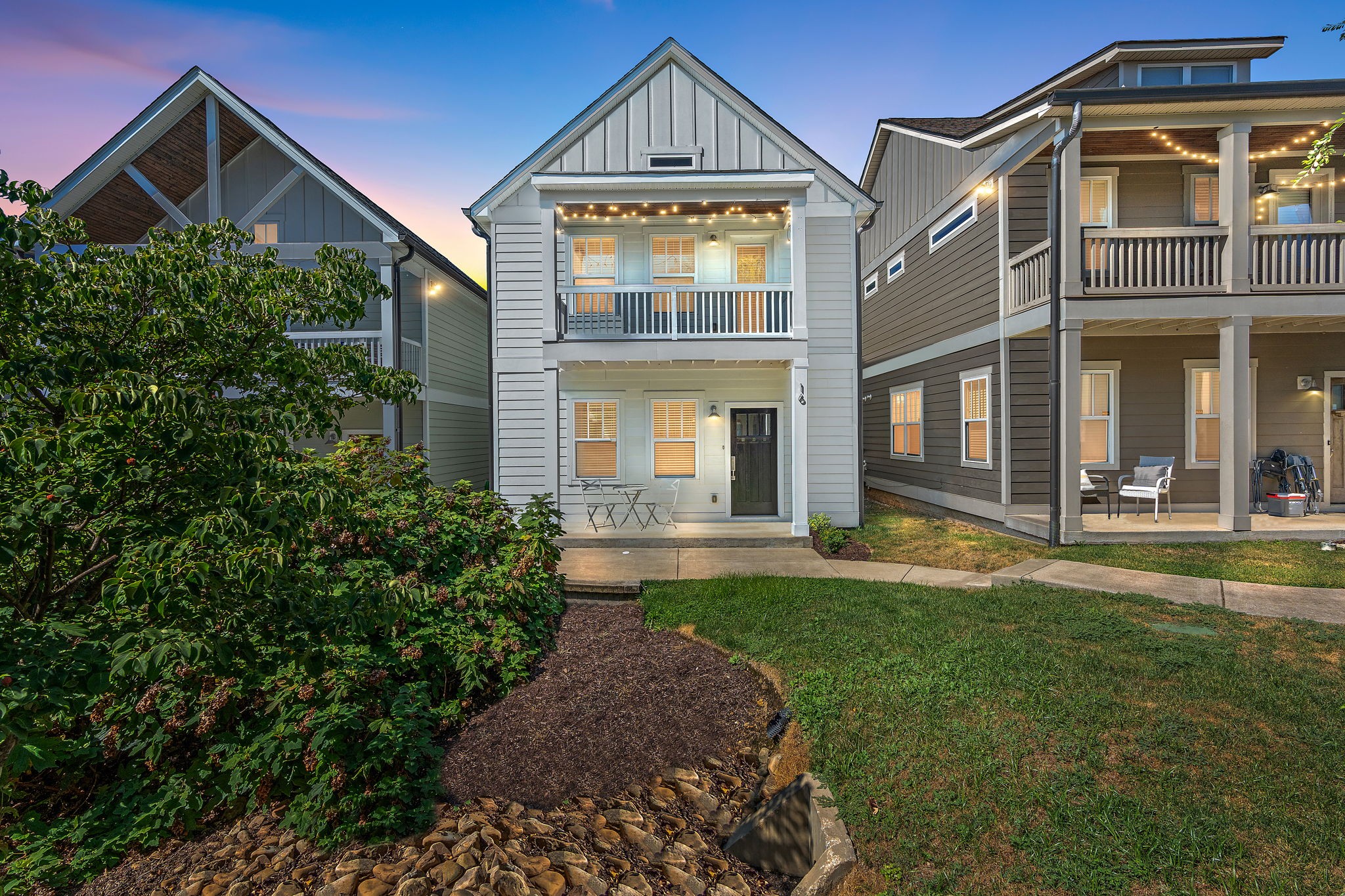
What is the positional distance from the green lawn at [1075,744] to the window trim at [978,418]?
5.11 meters

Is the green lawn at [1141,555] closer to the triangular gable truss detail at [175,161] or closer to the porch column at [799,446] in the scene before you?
the porch column at [799,446]

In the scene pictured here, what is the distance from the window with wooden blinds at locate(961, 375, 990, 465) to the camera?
1052cm

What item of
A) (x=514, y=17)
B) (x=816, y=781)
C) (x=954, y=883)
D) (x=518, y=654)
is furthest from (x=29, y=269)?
(x=514, y=17)

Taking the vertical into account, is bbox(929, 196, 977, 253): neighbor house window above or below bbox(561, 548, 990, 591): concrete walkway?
above

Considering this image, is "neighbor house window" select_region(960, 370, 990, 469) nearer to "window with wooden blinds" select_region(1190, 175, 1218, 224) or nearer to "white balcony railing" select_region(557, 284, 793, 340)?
"white balcony railing" select_region(557, 284, 793, 340)

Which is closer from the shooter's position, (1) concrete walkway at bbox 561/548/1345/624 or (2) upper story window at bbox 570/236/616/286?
(1) concrete walkway at bbox 561/548/1345/624

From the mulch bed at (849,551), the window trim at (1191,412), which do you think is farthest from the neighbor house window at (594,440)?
the window trim at (1191,412)

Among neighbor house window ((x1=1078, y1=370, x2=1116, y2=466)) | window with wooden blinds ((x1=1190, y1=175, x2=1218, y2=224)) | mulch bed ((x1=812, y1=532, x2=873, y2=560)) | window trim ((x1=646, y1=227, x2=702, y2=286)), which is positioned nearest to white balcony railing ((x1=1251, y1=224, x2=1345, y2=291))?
window with wooden blinds ((x1=1190, y1=175, x2=1218, y2=224))

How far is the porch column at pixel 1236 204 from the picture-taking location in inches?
330

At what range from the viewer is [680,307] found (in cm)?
1038

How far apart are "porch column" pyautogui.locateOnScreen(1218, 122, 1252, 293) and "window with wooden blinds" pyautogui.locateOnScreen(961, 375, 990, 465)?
3426mm

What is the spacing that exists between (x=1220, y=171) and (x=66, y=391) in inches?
492

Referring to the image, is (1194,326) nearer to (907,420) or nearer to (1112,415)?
(1112,415)

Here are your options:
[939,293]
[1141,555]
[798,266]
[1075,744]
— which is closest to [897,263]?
[939,293]
